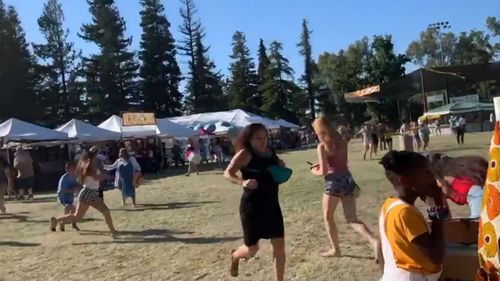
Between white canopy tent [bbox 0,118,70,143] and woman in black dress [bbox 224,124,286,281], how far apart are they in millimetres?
18367

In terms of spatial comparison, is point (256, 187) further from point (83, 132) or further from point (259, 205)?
point (83, 132)

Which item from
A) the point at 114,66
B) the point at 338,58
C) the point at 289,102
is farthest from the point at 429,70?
the point at 338,58

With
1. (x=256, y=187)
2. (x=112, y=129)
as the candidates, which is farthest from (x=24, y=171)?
(x=256, y=187)

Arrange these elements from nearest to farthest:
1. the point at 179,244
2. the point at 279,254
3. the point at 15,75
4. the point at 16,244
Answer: the point at 279,254 → the point at 179,244 → the point at 16,244 → the point at 15,75

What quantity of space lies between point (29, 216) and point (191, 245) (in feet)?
23.9

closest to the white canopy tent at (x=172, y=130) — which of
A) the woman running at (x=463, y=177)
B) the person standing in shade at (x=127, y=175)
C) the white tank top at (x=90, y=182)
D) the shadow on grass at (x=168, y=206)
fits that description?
the person standing in shade at (x=127, y=175)

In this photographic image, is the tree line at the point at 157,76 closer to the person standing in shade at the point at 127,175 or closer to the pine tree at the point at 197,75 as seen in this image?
the pine tree at the point at 197,75

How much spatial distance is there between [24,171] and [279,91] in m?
61.3

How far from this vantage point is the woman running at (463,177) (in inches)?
159

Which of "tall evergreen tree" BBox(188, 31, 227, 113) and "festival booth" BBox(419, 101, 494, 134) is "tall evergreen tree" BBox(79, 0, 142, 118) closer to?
"tall evergreen tree" BBox(188, 31, 227, 113)

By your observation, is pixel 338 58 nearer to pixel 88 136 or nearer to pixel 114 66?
pixel 114 66

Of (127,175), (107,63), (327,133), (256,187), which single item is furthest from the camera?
Answer: (107,63)

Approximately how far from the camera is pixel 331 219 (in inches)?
262

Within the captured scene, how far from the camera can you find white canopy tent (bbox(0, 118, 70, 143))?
71.6ft
